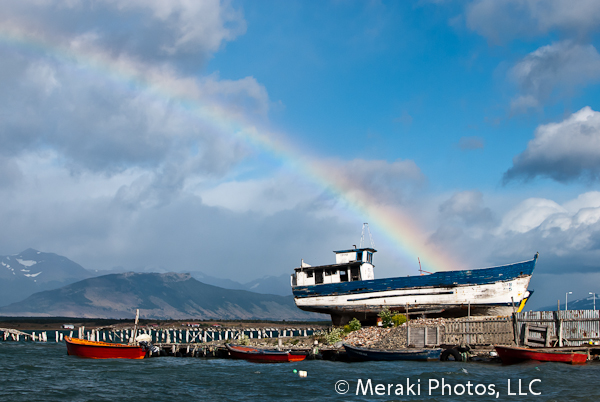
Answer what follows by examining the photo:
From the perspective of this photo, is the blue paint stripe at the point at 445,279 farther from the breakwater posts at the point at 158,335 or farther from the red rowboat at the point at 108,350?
the red rowboat at the point at 108,350

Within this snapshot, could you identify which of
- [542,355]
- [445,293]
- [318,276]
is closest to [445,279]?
[445,293]

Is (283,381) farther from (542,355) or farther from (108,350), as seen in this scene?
(108,350)

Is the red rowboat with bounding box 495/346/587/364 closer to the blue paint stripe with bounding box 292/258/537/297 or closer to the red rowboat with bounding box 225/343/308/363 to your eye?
the blue paint stripe with bounding box 292/258/537/297

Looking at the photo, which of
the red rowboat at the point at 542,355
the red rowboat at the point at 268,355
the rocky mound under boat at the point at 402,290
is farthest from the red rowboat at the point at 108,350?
the red rowboat at the point at 542,355

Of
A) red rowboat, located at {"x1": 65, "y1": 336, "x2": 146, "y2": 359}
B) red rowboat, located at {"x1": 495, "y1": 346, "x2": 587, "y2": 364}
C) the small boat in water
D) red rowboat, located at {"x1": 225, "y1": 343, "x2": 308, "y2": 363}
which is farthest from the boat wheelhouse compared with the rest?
red rowboat, located at {"x1": 495, "y1": 346, "x2": 587, "y2": 364}

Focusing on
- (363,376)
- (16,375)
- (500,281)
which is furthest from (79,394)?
(500,281)

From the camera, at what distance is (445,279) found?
51.7 metres

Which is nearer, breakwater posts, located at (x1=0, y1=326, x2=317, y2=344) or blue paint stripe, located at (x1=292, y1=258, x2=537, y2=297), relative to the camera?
blue paint stripe, located at (x1=292, y1=258, x2=537, y2=297)

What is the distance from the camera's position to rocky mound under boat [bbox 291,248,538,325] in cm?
5047

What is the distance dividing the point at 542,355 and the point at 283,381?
58.4ft

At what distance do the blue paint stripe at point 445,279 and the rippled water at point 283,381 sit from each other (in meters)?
13.9

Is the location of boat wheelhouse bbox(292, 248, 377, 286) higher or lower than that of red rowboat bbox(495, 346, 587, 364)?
higher

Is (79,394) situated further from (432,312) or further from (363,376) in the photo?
(432,312)

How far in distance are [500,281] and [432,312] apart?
729 cm
